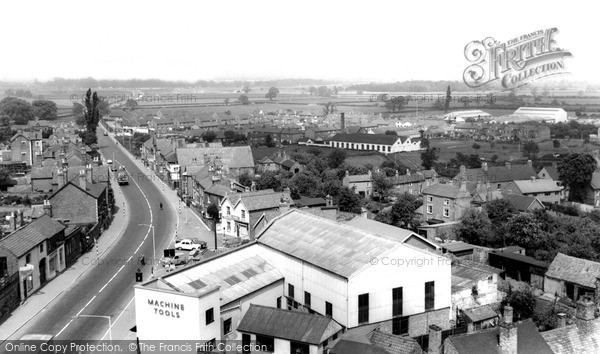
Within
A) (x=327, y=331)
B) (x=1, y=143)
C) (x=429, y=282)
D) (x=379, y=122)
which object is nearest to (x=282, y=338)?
(x=327, y=331)

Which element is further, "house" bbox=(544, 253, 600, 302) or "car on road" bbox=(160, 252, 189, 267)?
"car on road" bbox=(160, 252, 189, 267)

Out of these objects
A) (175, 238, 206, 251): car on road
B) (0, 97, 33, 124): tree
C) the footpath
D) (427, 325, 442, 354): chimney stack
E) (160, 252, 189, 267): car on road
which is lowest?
the footpath

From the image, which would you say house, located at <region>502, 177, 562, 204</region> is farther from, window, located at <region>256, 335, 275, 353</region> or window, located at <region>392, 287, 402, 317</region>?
window, located at <region>256, 335, 275, 353</region>

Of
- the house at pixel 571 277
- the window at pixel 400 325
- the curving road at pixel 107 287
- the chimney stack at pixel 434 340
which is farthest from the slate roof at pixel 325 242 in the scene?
the house at pixel 571 277

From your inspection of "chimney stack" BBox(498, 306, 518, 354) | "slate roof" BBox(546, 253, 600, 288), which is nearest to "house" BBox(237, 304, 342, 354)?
"chimney stack" BBox(498, 306, 518, 354)

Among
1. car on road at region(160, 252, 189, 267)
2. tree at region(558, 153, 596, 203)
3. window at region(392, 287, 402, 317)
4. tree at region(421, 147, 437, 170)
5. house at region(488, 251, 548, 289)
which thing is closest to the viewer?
window at region(392, 287, 402, 317)

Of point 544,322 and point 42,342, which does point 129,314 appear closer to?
point 42,342

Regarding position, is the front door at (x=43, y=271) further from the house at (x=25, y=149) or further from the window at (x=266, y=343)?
the house at (x=25, y=149)
